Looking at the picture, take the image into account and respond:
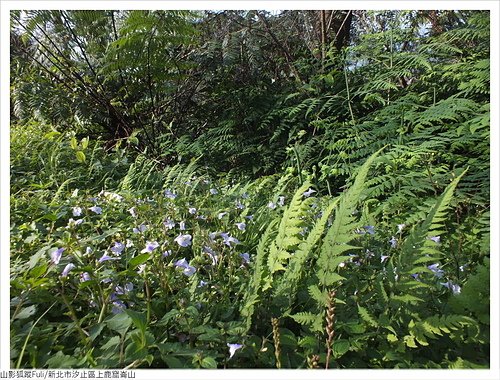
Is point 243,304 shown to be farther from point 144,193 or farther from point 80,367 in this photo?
point 144,193

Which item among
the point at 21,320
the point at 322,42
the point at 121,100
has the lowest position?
the point at 21,320

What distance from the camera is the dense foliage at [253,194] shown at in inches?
34.7

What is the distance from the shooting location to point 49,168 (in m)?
2.60

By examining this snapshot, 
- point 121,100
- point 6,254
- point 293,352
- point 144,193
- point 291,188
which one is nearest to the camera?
point 293,352

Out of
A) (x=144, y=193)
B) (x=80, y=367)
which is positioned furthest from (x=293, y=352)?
(x=144, y=193)

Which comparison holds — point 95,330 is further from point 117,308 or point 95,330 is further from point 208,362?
point 208,362

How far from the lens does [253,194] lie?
2.28 meters

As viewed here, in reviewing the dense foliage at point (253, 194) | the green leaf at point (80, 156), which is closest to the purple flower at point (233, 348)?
the dense foliage at point (253, 194)

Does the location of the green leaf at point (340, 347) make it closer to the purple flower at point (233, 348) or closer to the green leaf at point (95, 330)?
the purple flower at point (233, 348)

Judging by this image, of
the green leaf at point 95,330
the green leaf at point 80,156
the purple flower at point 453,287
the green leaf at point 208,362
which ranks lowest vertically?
the purple flower at point 453,287

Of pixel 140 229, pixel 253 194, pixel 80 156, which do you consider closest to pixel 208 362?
pixel 140 229

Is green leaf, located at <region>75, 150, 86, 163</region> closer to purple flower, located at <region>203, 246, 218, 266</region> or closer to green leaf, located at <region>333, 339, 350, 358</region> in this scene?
purple flower, located at <region>203, 246, 218, 266</region>

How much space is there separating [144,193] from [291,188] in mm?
902

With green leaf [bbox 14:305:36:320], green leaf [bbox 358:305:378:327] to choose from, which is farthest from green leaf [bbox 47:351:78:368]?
green leaf [bbox 358:305:378:327]
